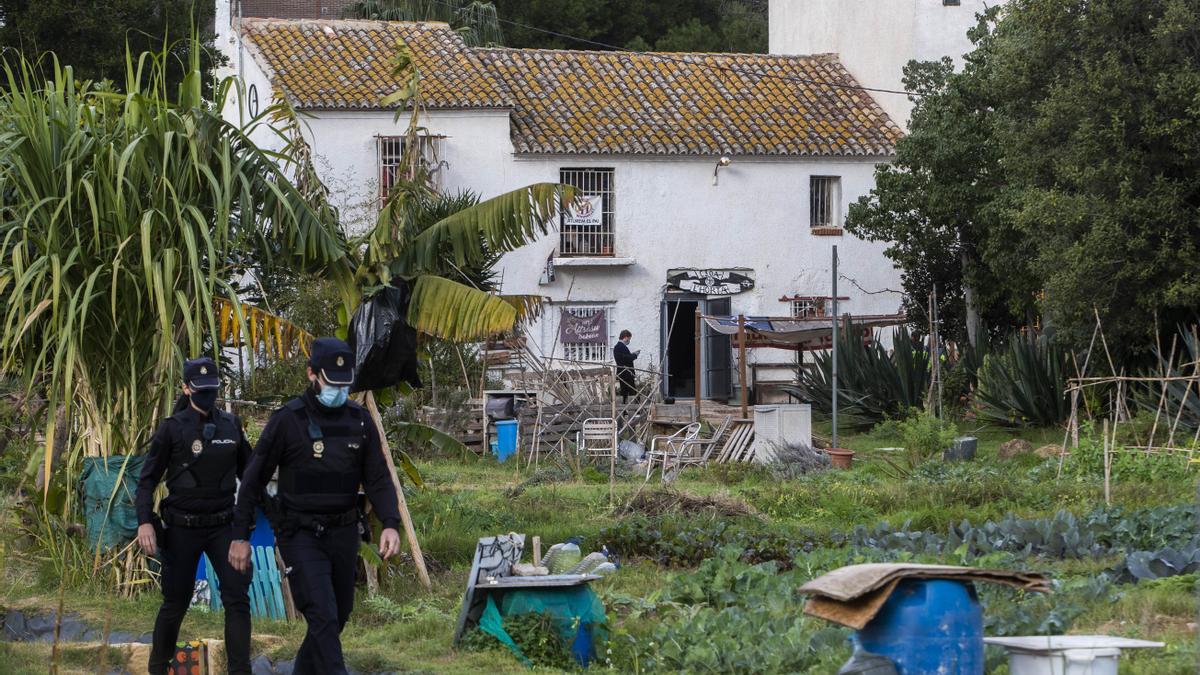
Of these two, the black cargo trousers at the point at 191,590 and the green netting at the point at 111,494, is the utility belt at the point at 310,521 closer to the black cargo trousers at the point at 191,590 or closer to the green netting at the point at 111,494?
the black cargo trousers at the point at 191,590

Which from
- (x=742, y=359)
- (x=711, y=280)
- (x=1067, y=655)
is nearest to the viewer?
(x=1067, y=655)

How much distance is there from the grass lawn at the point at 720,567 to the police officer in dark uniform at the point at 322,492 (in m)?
1.24

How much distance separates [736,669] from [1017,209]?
17.0 meters

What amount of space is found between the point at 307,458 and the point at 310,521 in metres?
0.33

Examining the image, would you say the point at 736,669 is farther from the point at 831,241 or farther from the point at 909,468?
the point at 831,241

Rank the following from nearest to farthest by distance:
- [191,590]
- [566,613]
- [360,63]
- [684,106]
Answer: [191,590], [566,613], [360,63], [684,106]

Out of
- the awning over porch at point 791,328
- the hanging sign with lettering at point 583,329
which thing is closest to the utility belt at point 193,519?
the awning over porch at point 791,328

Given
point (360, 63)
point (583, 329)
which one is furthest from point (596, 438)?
point (360, 63)

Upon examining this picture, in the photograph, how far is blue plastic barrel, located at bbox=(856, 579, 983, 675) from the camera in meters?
6.22

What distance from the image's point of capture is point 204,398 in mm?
8469

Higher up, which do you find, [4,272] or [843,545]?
[4,272]

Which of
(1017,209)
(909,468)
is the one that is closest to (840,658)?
(909,468)

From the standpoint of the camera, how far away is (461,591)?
11156 millimetres

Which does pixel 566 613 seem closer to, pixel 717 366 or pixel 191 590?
pixel 191 590
